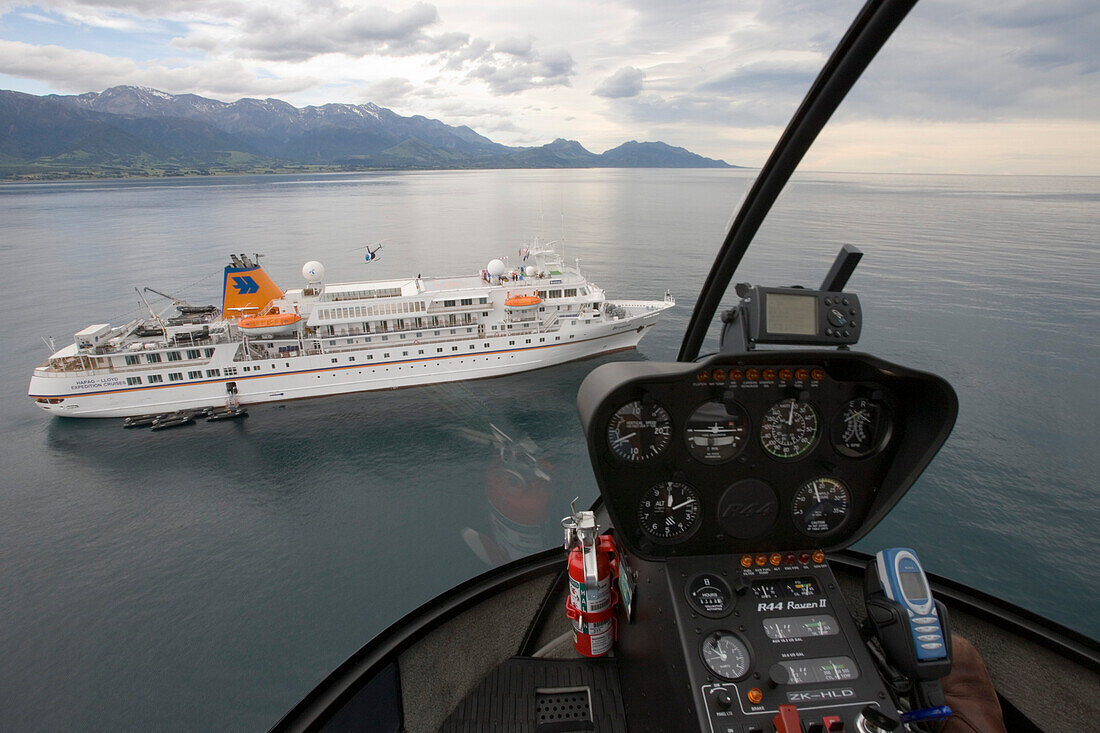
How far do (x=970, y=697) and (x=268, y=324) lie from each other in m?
16.9

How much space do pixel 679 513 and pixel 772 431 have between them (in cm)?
50

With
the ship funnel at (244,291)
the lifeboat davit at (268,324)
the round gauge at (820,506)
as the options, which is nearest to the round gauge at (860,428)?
the round gauge at (820,506)

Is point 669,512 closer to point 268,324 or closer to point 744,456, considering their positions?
point 744,456

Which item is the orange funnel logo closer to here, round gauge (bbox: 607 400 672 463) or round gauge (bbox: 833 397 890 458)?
round gauge (bbox: 607 400 672 463)

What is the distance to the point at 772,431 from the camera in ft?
6.32

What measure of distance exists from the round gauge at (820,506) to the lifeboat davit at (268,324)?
16.2 meters

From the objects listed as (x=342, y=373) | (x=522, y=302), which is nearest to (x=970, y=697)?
(x=522, y=302)

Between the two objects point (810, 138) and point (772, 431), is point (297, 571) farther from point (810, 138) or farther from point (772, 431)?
point (810, 138)

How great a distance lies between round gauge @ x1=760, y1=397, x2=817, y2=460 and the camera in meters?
1.88

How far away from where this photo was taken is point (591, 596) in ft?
6.92

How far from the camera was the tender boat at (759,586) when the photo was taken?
1618 millimetres

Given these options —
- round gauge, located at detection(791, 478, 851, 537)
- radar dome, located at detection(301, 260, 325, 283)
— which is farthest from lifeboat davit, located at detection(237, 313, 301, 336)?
round gauge, located at detection(791, 478, 851, 537)

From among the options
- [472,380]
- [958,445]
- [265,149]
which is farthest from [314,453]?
[265,149]

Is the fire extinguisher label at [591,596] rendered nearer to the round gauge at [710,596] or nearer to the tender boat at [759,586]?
the tender boat at [759,586]
